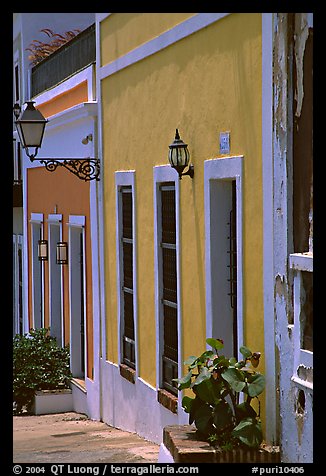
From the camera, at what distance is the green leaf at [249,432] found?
21.7 feet

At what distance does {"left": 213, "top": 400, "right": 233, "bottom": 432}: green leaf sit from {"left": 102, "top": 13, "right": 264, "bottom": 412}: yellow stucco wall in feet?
1.48

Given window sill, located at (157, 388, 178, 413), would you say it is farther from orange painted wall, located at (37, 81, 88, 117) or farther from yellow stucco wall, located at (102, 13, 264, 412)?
orange painted wall, located at (37, 81, 88, 117)

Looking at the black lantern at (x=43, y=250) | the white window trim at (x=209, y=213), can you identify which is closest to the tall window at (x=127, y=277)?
the white window trim at (x=209, y=213)

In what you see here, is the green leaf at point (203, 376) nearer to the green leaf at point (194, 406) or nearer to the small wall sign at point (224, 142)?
the green leaf at point (194, 406)

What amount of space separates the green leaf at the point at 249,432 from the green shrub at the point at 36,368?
7308 mm

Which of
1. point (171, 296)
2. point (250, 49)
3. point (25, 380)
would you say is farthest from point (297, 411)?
point (25, 380)

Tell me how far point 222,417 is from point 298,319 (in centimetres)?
101

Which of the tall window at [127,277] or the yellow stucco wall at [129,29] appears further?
the tall window at [127,277]

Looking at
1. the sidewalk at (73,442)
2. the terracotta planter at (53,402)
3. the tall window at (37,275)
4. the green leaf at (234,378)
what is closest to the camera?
the green leaf at (234,378)

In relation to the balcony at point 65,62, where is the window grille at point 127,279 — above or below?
below

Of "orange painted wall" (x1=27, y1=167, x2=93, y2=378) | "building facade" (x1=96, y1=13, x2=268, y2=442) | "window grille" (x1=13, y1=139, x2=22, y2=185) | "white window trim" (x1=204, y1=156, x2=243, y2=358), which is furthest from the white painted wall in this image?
"window grille" (x1=13, y1=139, x2=22, y2=185)

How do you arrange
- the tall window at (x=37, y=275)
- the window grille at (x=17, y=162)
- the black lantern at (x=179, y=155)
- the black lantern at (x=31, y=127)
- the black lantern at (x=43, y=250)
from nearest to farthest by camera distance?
1. the black lantern at (x=179, y=155)
2. the black lantern at (x=31, y=127)
3. the black lantern at (x=43, y=250)
4. the tall window at (x=37, y=275)
5. the window grille at (x=17, y=162)

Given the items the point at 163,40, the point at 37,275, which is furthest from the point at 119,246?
the point at 37,275

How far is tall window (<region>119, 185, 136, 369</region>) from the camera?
10.7 metres
